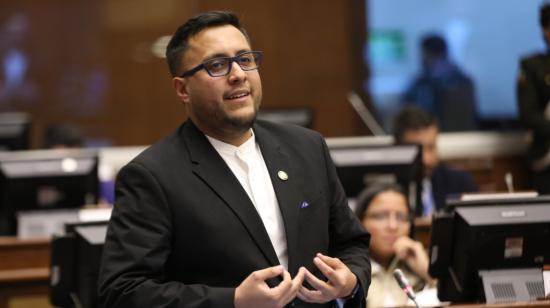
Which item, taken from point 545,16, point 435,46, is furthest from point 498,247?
point 435,46

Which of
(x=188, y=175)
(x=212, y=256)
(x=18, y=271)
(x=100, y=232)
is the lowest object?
(x=18, y=271)

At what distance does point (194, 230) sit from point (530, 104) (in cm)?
479

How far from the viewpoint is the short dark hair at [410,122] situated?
614cm

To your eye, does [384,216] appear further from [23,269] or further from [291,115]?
[291,115]

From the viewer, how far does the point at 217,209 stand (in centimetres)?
268

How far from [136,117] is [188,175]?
584 cm

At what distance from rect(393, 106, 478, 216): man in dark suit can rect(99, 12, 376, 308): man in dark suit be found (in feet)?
11.0

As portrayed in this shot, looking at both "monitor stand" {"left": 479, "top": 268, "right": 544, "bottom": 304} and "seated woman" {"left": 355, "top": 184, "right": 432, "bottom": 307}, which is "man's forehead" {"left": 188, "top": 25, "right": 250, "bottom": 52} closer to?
"monitor stand" {"left": 479, "top": 268, "right": 544, "bottom": 304}

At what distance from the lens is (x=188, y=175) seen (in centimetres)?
271

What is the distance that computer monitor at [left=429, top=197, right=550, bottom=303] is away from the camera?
3643mm

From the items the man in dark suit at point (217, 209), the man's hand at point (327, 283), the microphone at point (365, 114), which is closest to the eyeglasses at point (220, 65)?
the man in dark suit at point (217, 209)

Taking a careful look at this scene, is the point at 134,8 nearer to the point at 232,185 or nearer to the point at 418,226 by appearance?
the point at 418,226

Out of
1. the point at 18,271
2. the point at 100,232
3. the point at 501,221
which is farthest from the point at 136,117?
the point at 501,221

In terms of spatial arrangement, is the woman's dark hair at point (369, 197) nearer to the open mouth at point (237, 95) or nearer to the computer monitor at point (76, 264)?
the computer monitor at point (76, 264)
